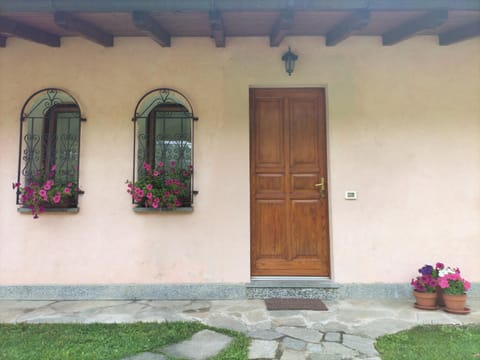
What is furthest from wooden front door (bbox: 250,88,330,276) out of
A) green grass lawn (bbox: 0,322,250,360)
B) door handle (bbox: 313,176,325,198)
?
green grass lawn (bbox: 0,322,250,360)

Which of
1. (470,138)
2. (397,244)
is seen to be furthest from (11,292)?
(470,138)

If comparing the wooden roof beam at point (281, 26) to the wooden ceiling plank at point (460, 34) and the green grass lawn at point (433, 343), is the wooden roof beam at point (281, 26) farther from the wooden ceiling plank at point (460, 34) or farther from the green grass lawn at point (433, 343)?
the green grass lawn at point (433, 343)

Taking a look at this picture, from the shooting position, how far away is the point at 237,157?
141 inches

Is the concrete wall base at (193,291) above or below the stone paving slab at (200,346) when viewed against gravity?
above

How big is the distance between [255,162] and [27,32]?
2872 mm

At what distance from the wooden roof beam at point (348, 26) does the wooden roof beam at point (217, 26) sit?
1.25 meters

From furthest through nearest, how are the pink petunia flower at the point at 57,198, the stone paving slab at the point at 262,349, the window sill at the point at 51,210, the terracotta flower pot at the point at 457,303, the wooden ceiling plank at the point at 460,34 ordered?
1. the window sill at the point at 51,210
2. the pink petunia flower at the point at 57,198
3. the wooden ceiling plank at the point at 460,34
4. the terracotta flower pot at the point at 457,303
5. the stone paving slab at the point at 262,349

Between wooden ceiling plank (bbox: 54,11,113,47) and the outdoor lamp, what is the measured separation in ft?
6.86

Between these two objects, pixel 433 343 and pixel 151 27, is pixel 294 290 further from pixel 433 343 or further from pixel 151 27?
pixel 151 27

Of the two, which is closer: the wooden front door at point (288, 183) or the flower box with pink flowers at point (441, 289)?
the flower box with pink flowers at point (441, 289)

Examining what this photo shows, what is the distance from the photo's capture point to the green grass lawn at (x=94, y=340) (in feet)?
7.32

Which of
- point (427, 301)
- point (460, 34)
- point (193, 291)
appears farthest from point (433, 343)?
point (460, 34)

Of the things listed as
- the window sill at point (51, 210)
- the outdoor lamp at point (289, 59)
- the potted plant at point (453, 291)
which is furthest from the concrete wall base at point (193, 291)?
the outdoor lamp at point (289, 59)

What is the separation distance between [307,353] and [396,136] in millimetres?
2635
